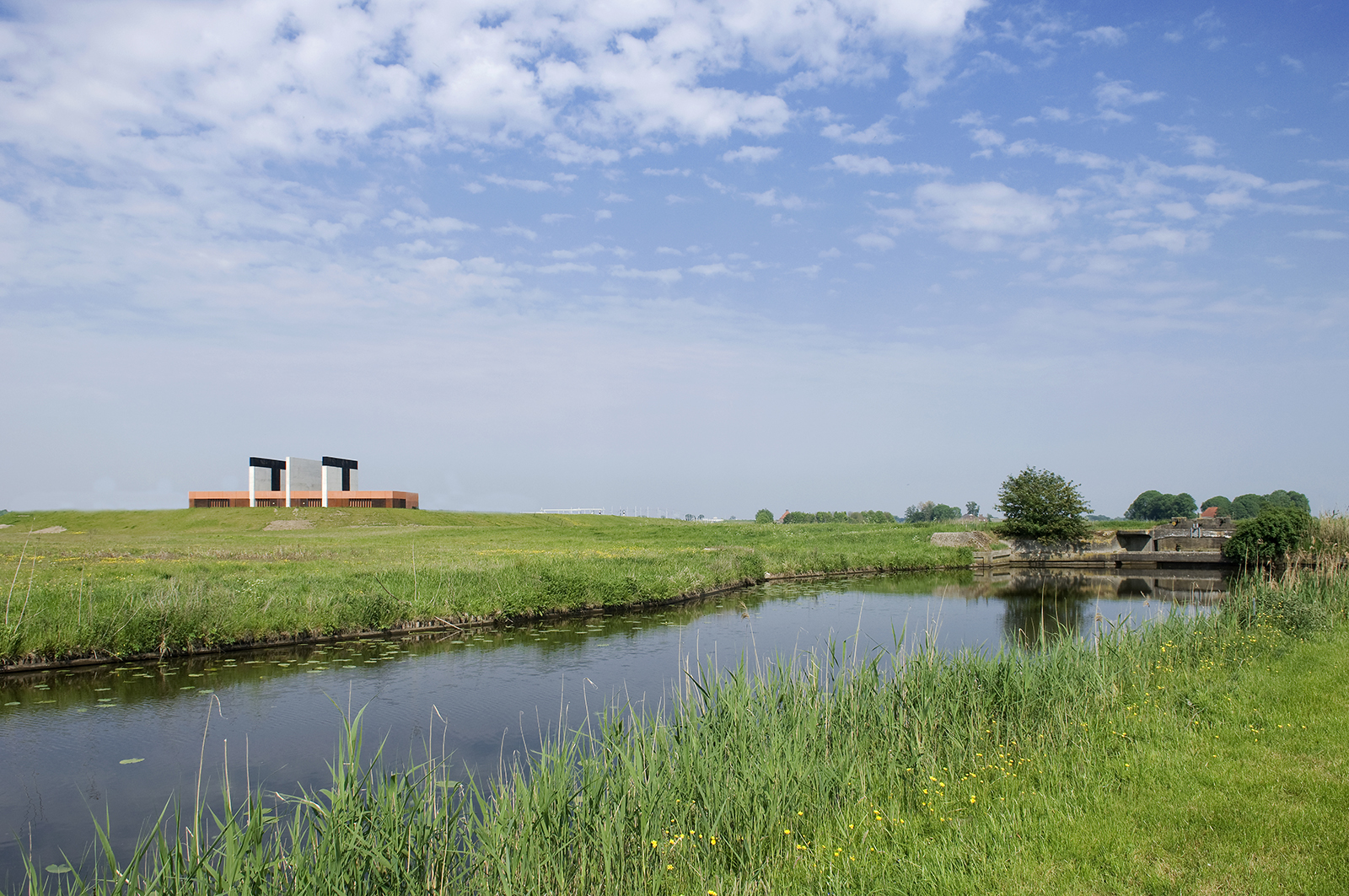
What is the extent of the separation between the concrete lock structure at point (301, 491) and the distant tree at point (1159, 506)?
99608 mm

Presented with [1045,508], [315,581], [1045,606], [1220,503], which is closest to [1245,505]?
[1220,503]

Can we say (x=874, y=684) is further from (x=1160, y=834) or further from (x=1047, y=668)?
(x=1160, y=834)

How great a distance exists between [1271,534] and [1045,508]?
448 inches

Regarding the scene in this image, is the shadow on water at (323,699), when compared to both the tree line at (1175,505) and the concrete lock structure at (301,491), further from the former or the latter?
the tree line at (1175,505)

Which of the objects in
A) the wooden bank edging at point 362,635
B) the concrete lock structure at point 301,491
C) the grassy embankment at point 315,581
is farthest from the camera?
the concrete lock structure at point 301,491

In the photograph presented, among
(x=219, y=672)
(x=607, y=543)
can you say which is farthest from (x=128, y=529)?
(x=219, y=672)

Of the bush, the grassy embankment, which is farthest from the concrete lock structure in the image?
the bush

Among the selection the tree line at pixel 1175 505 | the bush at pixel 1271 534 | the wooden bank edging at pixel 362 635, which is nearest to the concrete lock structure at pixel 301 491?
the wooden bank edging at pixel 362 635

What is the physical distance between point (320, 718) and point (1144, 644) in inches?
429

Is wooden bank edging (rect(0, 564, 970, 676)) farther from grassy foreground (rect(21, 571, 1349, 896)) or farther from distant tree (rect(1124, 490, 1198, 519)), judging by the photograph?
distant tree (rect(1124, 490, 1198, 519))

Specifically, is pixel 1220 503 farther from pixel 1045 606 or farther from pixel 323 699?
pixel 323 699

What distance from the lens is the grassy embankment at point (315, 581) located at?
42.9 feet

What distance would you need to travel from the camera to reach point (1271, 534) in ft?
102

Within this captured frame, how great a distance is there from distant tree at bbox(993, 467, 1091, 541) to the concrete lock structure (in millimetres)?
51616
